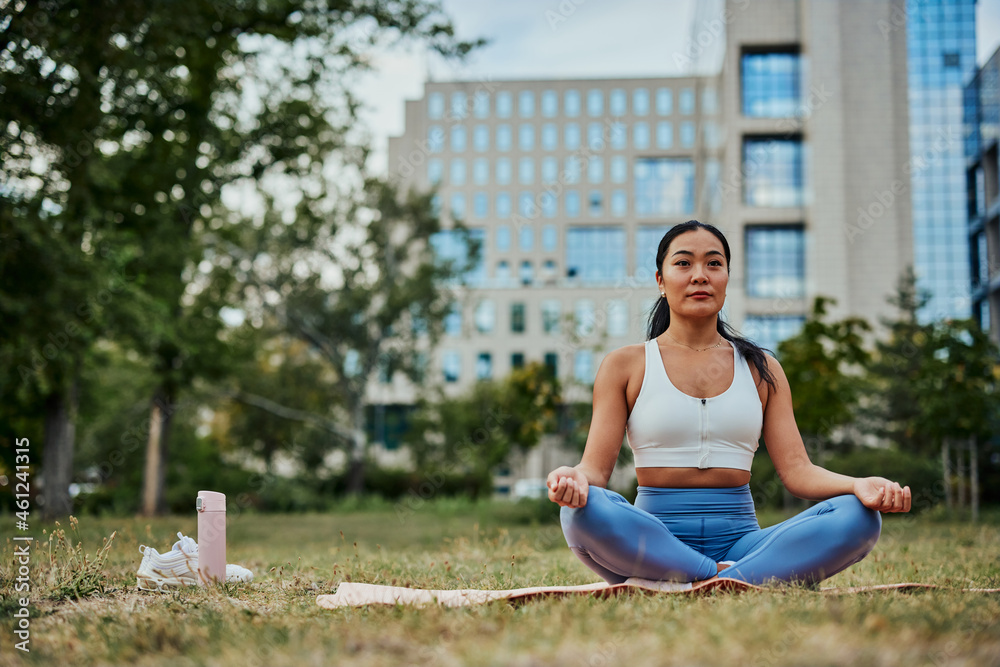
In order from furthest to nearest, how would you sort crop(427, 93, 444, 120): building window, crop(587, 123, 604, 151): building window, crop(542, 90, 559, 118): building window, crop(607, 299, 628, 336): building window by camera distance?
crop(427, 93, 444, 120): building window → crop(542, 90, 559, 118): building window → crop(587, 123, 604, 151): building window → crop(607, 299, 628, 336): building window

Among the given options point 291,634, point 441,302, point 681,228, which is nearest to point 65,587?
point 291,634

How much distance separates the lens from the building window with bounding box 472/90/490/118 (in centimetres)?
6500

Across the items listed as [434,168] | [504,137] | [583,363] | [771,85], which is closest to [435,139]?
[434,168]

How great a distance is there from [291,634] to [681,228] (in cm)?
228

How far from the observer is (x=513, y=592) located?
3.31 m

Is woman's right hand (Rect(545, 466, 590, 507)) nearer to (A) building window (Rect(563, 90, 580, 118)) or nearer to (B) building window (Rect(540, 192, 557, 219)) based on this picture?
(B) building window (Rect(540, 192, 557, 219))

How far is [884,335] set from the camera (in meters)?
40.6

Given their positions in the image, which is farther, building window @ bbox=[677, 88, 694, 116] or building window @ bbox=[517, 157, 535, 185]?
building window @ bbox=[517, 157, 535, 185]

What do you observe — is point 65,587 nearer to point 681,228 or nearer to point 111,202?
point 681,228

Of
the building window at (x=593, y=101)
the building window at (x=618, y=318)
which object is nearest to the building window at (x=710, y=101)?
the building window at (x=593, y=101)

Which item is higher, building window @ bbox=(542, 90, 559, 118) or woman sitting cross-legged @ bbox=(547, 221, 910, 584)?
building window @ bbox=(542, 90, 559, 118)

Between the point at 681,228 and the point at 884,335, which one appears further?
the point at 884,335

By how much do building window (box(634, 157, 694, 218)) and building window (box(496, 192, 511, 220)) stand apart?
9432mm

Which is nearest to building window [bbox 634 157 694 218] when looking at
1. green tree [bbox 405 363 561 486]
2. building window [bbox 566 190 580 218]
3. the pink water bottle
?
building window [bbox 566 190 580 218]
